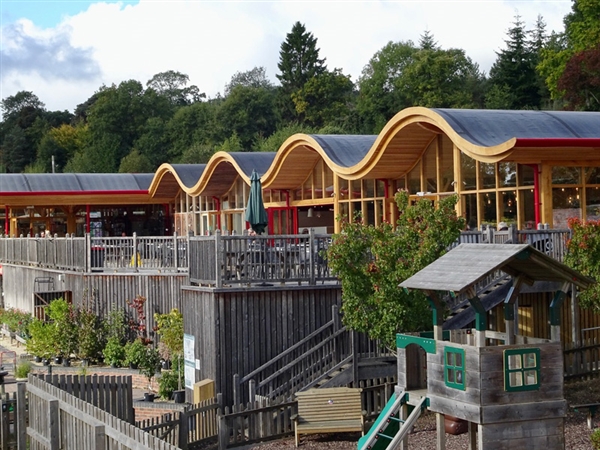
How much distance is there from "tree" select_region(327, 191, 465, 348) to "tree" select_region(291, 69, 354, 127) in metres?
69.6

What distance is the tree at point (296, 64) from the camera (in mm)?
90812

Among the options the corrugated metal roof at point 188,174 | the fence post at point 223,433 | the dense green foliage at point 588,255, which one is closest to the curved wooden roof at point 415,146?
the corrugated metal roof at point 188,174

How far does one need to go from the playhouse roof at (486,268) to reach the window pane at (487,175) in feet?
38.2

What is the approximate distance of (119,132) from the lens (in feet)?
323

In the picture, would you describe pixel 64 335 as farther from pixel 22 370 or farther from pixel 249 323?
pixel 249 323

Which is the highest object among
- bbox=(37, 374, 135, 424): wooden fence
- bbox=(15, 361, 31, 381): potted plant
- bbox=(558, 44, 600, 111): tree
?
bbox=(558, 44, 600, 111): tree

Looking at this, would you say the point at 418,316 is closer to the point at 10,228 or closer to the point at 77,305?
the point at 77,305

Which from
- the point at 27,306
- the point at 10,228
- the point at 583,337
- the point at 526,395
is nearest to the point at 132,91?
the point at 10,228

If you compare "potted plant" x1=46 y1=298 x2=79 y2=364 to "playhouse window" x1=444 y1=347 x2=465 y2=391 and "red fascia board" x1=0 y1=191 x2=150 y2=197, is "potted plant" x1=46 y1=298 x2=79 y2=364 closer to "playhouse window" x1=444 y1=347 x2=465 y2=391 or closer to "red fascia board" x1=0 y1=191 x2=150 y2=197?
"playhouse window" x1=444 y1=347 x2=465 y2=391

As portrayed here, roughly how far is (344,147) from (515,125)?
22.7 ft

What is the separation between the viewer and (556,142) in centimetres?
2136

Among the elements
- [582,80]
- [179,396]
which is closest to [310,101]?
[582,80]

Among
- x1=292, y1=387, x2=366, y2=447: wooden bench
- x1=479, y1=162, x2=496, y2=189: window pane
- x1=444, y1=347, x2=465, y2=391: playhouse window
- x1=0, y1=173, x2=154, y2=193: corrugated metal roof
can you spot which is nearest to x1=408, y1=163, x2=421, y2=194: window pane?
x1=479, y1=162, x2=496, y2=189: window pane

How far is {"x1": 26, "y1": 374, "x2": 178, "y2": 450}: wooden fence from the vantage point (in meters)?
11.0
